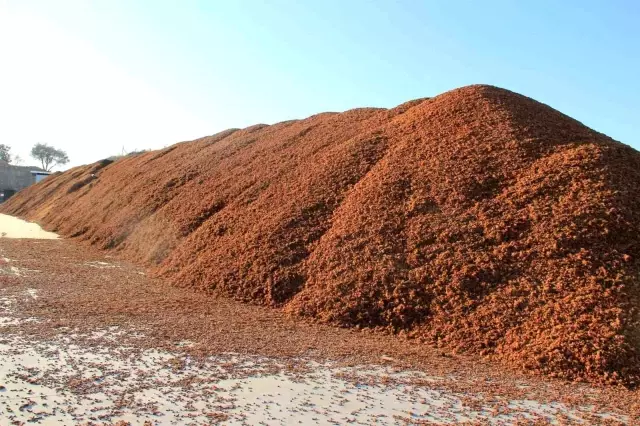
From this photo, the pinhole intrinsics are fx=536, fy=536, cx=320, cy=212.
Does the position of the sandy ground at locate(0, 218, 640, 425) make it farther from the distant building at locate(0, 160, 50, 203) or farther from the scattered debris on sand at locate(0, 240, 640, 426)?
the distant building at locate(0, 160, 50, 203)

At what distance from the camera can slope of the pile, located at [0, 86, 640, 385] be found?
22.1 feet

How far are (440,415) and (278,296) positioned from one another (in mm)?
4766

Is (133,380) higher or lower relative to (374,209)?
lower

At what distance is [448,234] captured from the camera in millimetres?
8805

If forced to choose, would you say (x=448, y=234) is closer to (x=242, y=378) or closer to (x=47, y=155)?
(x=242, y=378)

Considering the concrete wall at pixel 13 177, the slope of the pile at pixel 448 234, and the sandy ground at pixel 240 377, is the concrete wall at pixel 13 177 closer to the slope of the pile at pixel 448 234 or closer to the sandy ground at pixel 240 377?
the slope of the pile at pixel 448 234

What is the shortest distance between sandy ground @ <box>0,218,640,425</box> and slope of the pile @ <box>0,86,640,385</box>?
66 centimetres

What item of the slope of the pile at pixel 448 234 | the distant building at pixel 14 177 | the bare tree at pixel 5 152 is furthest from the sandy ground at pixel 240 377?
the bare tree at pixel 5 152

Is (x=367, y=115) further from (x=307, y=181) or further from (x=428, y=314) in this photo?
(x=428, y=314)

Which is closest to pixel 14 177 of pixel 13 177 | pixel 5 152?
pixel 13 177

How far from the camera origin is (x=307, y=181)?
12.7 meters

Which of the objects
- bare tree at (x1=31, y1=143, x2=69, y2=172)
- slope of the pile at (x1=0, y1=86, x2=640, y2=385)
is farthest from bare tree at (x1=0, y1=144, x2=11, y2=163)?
slope of the pile at (x1=0, y1=86, x2=640, y2=385)

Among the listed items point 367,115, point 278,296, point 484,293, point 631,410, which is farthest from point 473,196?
point 367,115

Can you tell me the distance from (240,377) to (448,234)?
463 cm
